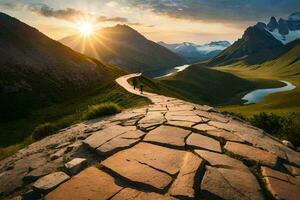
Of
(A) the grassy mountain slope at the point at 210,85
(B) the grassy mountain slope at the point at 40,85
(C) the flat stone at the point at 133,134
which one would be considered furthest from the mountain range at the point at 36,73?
(A) the grassy mountain slope at the point at 210,85

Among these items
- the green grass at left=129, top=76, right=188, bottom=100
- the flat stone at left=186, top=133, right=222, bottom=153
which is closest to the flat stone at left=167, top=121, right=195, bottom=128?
the flat stone at left=186, top=133, right=222, bottom=153

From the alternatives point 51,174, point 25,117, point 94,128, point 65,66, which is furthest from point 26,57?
point 51,174

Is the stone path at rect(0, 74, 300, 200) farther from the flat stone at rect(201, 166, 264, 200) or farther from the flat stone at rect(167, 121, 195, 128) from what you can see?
the flat stone at rect(167, 121, 195, 128)

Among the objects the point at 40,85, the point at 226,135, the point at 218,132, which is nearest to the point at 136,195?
the point at 226,135

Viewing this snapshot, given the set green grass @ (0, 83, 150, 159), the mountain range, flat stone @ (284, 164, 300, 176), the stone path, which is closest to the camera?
the stone path

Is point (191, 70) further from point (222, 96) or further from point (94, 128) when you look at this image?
point (94, 128)

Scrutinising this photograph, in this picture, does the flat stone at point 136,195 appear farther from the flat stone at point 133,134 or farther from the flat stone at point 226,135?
the flat stone at point 226,135
